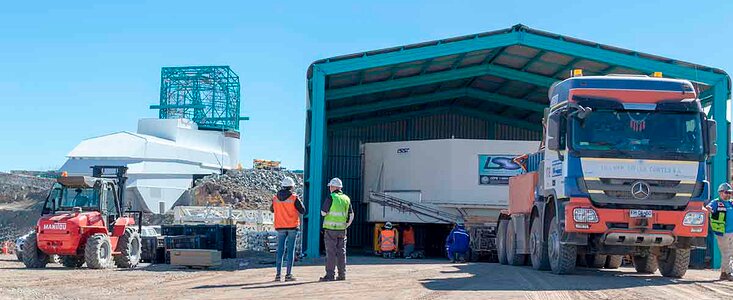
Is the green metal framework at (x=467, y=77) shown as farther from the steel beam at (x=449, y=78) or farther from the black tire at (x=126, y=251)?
the black tire at (x=126, y=251)

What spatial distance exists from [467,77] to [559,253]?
14.7m

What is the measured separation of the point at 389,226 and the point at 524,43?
7.46 meters

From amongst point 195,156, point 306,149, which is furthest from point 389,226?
point 195,156

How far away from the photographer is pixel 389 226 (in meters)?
26.6

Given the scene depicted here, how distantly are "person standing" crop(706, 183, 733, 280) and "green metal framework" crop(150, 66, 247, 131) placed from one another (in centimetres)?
5399

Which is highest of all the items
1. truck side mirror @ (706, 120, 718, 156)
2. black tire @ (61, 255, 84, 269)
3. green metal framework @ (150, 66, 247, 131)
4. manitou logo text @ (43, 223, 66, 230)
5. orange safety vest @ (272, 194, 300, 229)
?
green metal framework @ (150, 66, 247, 131)

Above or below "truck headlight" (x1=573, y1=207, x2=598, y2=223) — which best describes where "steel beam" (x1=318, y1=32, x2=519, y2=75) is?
above

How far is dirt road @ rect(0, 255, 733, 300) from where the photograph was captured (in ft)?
35.3

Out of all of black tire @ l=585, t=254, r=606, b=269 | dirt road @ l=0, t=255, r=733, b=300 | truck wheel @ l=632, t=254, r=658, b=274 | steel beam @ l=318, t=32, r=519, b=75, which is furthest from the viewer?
steel beam @ l=318, t=32, r=519, b=75

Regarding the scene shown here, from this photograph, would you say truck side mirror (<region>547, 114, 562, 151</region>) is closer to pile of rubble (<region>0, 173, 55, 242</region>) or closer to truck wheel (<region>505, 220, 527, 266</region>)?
truck wheel (<region>505, 220, 527, 266</region>)

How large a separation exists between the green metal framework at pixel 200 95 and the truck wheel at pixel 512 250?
4852 cm

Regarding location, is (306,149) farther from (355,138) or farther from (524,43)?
(355,138)

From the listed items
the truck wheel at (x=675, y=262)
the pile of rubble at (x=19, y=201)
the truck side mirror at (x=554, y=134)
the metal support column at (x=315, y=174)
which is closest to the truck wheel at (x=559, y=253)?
the truck side mirror at (x=554, y=134)

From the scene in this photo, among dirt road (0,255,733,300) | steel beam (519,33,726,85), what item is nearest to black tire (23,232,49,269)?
dirt road (0,255,733,300)
